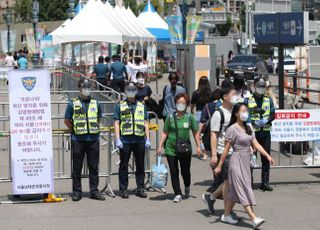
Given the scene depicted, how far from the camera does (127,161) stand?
36.0 feet

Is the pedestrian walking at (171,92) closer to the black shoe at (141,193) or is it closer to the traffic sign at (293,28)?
the traffic sign at (293,28)

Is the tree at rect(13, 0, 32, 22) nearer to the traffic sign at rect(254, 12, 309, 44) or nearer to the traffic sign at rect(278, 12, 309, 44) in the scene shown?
the traffic sign at rect(254, 12, 309, 44)

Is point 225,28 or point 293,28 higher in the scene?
point 225,28

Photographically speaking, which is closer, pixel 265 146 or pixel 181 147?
pixel 181 147

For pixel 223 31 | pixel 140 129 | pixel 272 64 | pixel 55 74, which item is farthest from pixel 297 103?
pixel 223 31

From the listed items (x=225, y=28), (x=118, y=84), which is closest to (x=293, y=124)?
(x=118, y=84)

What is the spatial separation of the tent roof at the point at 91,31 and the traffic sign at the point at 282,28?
1354 cm

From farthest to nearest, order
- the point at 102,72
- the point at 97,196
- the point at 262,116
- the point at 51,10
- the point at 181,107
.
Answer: the point at 51,10 → the point at 102,72 → the point at 262,116 → the point at 97,196 → the point at 181,107

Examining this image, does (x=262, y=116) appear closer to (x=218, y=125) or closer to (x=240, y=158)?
(x=218, y=125)

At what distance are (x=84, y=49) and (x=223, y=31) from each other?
91046mm

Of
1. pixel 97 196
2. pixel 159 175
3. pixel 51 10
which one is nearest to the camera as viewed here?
pixel 97 196

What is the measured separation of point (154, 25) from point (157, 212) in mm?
36557

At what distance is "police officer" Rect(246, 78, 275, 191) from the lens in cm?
1161

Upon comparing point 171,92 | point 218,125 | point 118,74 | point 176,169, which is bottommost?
point 176,169
